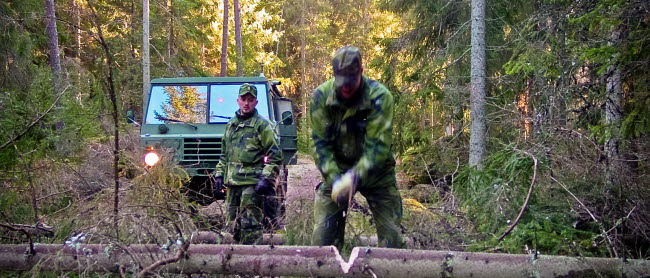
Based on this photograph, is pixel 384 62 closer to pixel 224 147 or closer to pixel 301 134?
pixel 224 147

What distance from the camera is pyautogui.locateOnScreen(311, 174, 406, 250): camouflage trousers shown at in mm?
4457

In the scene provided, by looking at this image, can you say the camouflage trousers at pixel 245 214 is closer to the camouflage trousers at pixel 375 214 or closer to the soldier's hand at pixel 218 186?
the soldier's hand at pixel 218 186

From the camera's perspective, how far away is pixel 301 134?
27.0 m

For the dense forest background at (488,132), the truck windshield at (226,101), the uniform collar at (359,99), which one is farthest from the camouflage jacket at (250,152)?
the truck windshield at (226,101)

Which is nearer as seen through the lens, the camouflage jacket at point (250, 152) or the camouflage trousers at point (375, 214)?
the camouflage trousers at point (375, 214)

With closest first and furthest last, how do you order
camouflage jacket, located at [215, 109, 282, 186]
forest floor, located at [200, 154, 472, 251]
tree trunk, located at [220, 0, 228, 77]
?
forest floor, located at [200, 154, 472, 251] → camouflage jacket, located at [215, 109, 282, 186] → tree trunk, located at [220, 0, 228, 77]

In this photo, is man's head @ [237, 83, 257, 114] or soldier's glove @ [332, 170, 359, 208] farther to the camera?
man's head @ [237, 83, 257, 114]

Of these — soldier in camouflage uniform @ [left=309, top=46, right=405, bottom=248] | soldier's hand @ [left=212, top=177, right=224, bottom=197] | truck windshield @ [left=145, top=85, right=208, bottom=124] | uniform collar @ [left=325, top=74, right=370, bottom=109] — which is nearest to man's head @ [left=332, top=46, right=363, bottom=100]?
soldier in camouflage uniform @ [left=309, top=46, right=405, bottom=248]

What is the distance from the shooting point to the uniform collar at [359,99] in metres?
4.09

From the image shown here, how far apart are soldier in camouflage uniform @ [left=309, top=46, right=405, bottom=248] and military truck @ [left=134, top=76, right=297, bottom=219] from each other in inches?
164

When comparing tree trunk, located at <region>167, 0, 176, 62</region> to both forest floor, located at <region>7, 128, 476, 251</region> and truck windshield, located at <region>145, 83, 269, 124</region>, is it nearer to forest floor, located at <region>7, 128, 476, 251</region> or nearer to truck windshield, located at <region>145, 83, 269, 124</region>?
truck windshield, located at <region>145, 83, 269, 124</region>

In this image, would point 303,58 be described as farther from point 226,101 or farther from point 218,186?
point 218,186

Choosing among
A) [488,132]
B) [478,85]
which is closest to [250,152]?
[478,85]

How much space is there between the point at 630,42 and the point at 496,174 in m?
1.86
